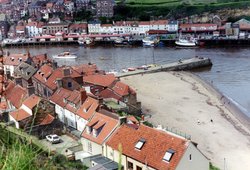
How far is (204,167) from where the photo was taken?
1598cm

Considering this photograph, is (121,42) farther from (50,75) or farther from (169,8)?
(50,75)

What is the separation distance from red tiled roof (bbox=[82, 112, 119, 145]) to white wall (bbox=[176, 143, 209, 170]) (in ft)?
14.3

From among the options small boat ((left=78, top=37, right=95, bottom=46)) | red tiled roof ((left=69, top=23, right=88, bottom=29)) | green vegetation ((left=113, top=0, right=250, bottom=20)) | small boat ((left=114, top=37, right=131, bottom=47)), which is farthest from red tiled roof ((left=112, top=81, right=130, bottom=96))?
green vegetation ((left=113, top=0, right=250, bottom=20))

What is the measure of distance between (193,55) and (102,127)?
44.9 m

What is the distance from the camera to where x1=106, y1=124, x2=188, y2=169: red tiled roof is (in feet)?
49.2

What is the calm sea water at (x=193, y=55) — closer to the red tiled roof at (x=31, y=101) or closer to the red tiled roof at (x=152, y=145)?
the red tiled roof at (x=31, y=101)

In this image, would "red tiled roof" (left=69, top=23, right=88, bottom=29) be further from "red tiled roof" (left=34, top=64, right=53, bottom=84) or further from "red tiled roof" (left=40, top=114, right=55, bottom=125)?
→ "red tiled roof" (left=40, top=114, right=55, bottom=125)

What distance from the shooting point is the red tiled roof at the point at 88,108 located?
22.6m

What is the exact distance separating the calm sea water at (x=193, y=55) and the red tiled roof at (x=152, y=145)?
18105 millimetres

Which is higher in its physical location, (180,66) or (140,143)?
(140,143)

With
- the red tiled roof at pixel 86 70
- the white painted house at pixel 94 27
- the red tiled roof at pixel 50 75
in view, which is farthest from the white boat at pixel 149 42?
the red tiled roof at pixel 50 75

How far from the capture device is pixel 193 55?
61.8 m

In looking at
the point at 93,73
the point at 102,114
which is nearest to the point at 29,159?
the point at 102,114

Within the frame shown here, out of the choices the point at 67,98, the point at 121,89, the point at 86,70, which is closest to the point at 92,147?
the point at 67,98
